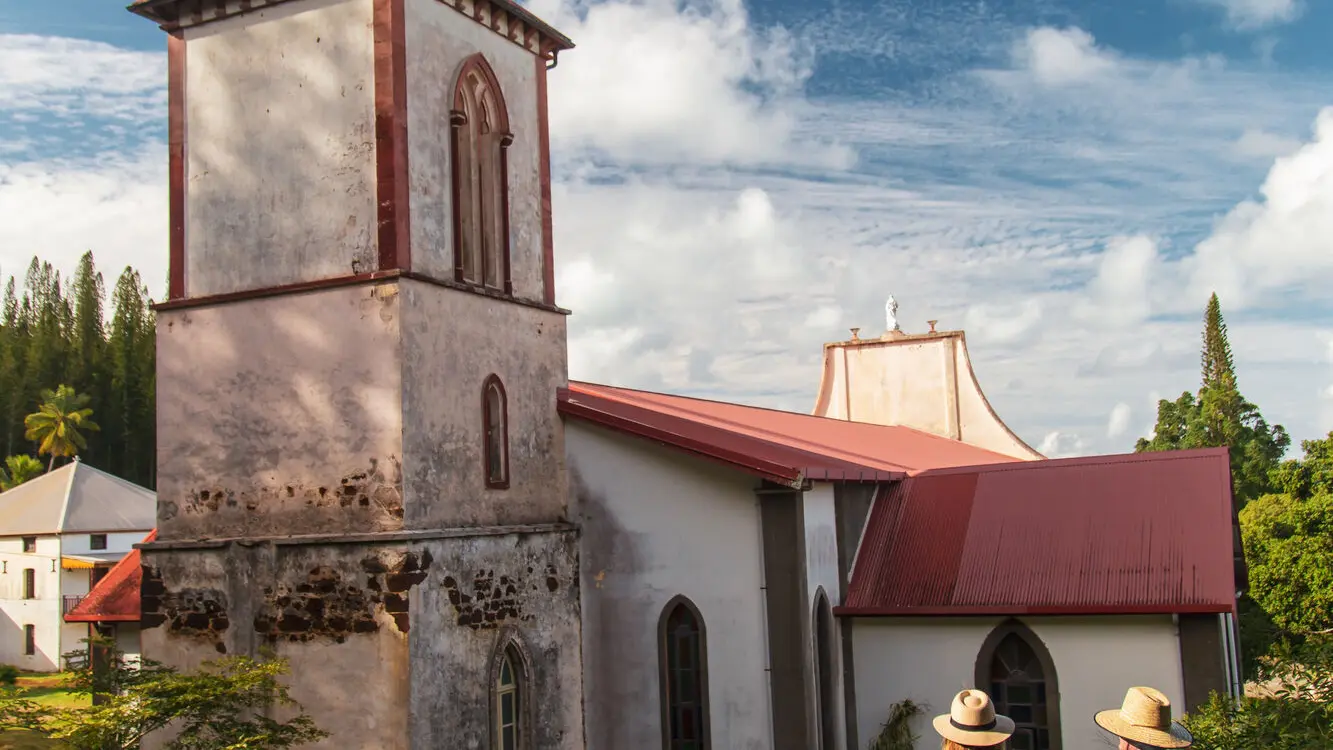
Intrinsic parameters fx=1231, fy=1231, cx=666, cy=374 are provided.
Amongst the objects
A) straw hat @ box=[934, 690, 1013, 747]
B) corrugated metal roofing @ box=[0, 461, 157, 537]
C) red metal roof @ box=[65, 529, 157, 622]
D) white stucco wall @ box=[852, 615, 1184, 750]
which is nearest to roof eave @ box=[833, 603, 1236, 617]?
white stucco wall @ box=[852, 615, 1184, 750]

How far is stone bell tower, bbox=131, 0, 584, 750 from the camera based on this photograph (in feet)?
39.6

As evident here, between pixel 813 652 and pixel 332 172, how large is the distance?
7.28 metres

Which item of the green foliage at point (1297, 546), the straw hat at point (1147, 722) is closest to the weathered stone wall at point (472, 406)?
the straw hat at point (1147, 722)

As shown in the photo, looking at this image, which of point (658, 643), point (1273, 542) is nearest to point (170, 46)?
point (658, 643)

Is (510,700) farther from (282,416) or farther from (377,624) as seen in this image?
(282,416)

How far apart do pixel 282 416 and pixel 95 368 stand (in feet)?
211

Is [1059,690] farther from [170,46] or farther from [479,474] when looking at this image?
[170,46]

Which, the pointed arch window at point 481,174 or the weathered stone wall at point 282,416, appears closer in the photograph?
the weathered stone wall at point 282,416

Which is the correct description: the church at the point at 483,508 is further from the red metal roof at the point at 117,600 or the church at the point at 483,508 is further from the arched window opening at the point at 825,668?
the red metal roof at the point at 117,600

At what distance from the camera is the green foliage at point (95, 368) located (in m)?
67.4

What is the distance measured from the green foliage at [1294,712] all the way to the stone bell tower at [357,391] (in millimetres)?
7068

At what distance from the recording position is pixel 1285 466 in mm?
29422

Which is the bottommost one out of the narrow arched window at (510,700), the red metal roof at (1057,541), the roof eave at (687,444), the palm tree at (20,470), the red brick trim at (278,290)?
the narrow arched window at (510,700)

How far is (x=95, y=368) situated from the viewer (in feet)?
230
